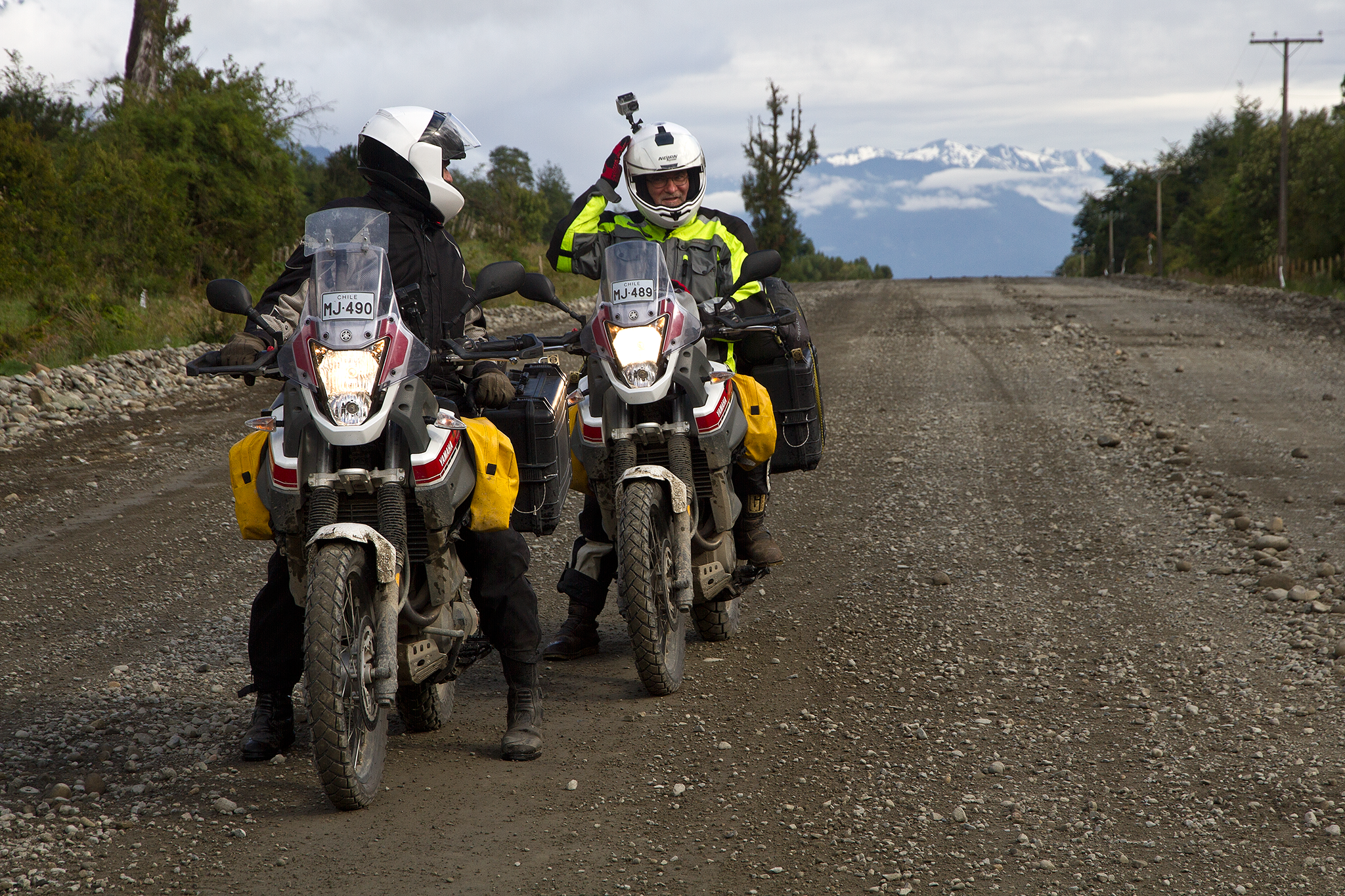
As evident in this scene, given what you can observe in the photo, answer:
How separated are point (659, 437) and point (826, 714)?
1338mm

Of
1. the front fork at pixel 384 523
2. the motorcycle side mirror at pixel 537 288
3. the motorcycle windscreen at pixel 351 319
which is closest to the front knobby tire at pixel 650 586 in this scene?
the motorcycle side mirror at pixel 537 288

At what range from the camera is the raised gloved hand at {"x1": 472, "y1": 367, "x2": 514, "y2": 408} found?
427 cm

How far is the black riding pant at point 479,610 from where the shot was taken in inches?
165

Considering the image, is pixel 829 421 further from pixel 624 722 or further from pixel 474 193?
pixel 474 193

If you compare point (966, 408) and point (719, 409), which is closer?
point (719, 409)

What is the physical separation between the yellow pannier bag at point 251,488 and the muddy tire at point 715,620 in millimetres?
2260

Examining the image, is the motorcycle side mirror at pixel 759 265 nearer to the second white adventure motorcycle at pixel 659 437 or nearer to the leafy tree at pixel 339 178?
the second white adventure motorcycle at pixel 659 437

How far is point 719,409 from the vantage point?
5094mm

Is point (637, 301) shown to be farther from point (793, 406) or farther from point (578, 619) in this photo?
point (578, 619)

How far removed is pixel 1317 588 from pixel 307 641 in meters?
5.18

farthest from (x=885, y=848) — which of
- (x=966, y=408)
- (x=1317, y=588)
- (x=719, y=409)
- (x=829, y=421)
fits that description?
(x=966, y=408)

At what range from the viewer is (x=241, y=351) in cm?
400

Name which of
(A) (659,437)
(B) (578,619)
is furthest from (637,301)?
(B) (578,619)

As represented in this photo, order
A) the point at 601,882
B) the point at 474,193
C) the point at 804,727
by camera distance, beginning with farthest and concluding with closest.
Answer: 1. the point at 474,193
2. the point at 804,727
3. the point at 601,882
